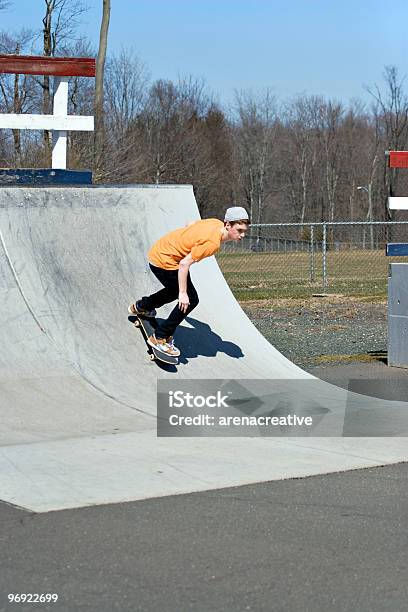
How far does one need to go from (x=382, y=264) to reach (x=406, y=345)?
65.2ft

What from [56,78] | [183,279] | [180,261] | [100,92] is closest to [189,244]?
[180,261]

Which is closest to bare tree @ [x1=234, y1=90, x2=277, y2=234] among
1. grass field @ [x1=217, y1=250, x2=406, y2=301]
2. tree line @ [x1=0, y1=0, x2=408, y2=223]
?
tree line @ [x1=0, y1=0, x2=408, y2=223]

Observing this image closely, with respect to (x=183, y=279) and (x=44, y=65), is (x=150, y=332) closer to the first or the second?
(x=183, y=279)

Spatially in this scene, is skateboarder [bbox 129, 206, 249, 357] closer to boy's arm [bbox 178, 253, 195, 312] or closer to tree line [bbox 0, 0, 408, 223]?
boy's arm [bbox 178, 253, 195, 312]

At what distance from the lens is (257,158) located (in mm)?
83000

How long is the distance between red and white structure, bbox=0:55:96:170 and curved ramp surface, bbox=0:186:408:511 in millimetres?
931

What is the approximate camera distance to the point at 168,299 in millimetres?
8883

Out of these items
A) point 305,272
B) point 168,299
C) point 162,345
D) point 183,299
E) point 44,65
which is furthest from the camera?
point 305,272

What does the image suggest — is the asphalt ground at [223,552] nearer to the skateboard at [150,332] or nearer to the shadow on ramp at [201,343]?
the skateboard at [150,332]

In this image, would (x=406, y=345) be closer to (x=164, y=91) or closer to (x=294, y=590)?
(x=294, y=590)

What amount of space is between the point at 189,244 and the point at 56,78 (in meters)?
3.29

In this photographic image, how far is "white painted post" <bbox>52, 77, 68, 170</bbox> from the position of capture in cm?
1076

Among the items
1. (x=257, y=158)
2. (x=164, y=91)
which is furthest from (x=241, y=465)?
(x=257, y=158)

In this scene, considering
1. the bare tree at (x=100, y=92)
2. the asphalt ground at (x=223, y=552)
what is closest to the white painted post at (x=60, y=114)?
the asphalt ground at (x=223, y=552)
